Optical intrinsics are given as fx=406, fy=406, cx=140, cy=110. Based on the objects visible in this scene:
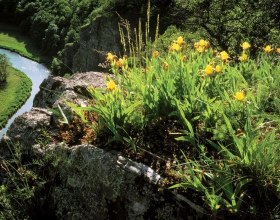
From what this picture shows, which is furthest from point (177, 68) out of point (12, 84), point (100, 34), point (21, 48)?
point (21, 48)

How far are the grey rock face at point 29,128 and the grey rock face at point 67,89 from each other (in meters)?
0.32

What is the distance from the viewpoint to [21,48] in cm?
7769

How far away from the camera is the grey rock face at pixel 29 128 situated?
5.53 metres

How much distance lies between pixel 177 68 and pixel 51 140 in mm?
1923

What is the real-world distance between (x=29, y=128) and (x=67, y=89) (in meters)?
1.02

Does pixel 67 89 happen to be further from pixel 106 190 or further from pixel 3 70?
pixel 3 70

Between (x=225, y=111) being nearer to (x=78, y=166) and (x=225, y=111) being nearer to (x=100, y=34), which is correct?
(x=78, y=166)

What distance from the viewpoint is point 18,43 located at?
80.2m

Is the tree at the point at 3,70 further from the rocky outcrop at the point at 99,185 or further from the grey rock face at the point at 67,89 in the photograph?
the rocky outcrop at the point at 99,185

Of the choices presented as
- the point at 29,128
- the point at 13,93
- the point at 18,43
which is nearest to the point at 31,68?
the point at 18,43

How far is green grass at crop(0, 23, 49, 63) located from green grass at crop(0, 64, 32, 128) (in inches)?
309

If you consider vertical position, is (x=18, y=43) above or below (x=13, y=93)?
above

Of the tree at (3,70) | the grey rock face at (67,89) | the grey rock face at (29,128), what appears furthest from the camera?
the tree at (3,70)

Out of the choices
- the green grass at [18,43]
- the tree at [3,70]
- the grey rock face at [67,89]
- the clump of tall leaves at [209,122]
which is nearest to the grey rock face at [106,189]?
the clump of tall leaves at [209,122]
